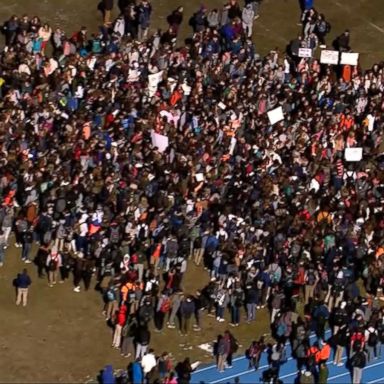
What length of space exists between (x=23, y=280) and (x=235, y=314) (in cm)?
627

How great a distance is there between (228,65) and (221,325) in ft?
38.2

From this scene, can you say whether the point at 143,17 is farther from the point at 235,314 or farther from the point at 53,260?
the point at 235,314

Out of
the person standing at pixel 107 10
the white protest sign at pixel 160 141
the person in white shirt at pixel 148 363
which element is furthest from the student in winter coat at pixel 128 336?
the person standing at pixel 107 10

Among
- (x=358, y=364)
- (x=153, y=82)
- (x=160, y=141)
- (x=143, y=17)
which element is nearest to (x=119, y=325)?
(x=358, y=364)

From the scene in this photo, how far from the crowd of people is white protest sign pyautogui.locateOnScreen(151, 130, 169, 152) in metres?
0.05

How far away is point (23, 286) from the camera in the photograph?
5459cm

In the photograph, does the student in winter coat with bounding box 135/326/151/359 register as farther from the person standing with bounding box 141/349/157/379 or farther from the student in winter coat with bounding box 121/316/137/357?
the person standing with bounding box 141/349/157/379

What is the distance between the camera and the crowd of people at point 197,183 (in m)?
53.5

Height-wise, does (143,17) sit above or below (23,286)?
above

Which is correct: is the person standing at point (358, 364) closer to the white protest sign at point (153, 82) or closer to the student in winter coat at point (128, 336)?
the student in winter coat at point (128, 336)

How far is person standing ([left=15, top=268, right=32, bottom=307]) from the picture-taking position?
2141 inches

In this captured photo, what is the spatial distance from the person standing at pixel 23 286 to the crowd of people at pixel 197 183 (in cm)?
7

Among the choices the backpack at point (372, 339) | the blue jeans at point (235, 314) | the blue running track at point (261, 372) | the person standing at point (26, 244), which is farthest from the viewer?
the person standing at point (26, 244)

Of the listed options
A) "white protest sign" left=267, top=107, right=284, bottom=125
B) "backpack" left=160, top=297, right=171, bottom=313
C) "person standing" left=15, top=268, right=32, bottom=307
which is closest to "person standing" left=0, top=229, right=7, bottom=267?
"person standing" left=15, top=268, right=32, bottom=307
